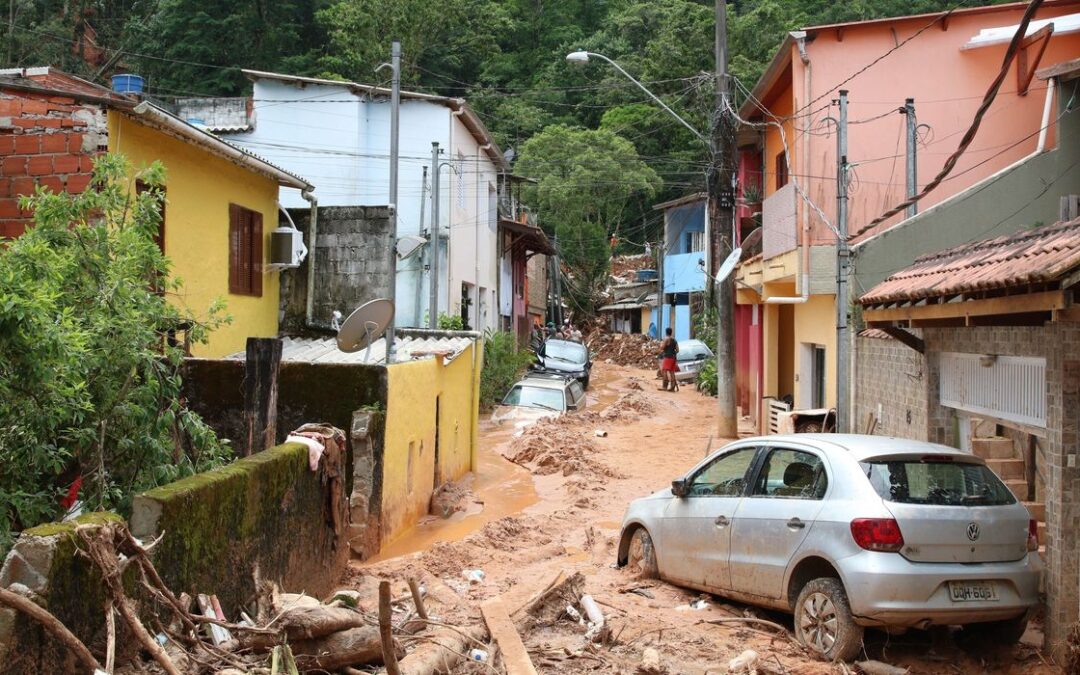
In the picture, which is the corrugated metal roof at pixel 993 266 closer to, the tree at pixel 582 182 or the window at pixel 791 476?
the window at pixel 791 476

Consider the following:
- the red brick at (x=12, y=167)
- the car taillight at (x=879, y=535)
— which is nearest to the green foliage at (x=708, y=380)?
the red brick at (x=12, y=167)

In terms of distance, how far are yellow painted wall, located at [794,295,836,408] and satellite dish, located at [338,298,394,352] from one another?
25.4 feet

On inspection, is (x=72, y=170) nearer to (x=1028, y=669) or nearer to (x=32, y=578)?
(x=32, y=578)

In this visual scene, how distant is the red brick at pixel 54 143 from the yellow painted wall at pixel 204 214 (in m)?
0.51

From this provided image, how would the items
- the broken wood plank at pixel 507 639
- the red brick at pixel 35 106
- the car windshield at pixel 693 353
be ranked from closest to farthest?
the broken wood plank at pixel 507 639
the red brick at pixel 35 106
the car windshield at pixel 693 353

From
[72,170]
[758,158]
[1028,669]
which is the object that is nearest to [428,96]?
[758,158]

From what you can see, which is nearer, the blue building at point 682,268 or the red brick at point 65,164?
the red brick at point 65,164

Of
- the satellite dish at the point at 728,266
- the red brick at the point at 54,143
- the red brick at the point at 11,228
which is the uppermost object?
the red brick at the point at 54,143

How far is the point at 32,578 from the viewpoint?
416 centimetres

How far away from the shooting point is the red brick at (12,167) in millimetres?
11445

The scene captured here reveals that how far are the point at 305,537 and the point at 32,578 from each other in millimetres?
3934

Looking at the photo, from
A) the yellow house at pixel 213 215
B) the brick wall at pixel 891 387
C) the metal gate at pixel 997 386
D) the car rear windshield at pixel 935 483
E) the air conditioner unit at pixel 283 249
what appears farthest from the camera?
the air conditioner unit at pixel 283 249

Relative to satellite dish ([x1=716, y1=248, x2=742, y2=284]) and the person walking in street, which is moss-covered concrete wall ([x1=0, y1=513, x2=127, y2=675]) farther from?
the person walking in street

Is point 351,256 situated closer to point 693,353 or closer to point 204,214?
point 204,214
